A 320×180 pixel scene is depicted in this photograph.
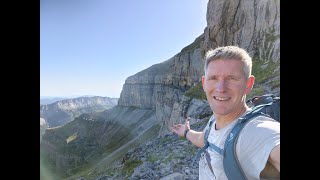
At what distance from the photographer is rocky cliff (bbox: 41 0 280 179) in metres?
30.0

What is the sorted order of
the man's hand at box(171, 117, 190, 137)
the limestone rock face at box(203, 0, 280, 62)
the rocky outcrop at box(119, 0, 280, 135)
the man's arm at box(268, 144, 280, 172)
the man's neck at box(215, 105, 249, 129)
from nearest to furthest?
the man's arm at box(268, 144, 280, 172), the man's neck at box(215, 105, 249, 129), the man's hand at box(171, 117, 190, 137), the rocky outcrop at box(119, 0, 280, 135), the limestone rock face at box(203, 0, 280, 62)

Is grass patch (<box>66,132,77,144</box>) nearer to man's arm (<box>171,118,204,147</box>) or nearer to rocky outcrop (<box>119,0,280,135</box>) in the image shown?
rocky outcrop (<box>119,0,280,135</box>)

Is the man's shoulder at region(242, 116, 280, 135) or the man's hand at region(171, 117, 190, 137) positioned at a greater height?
the man's shoulder at region(242, 116, 280, 135)

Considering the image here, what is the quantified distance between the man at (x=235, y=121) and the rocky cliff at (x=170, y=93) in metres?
7.51

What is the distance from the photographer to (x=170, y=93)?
98.0 metres

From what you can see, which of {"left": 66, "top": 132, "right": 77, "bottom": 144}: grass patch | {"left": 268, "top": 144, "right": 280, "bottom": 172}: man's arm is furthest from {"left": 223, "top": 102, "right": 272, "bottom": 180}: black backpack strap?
{"left": 66, "top": 132, "right": 77, "bottom": 144}: grass patch

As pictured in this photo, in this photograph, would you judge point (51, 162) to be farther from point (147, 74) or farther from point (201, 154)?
point (201, 154)

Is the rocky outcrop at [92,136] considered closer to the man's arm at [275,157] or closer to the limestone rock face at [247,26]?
the limestone rock face at [247,26]

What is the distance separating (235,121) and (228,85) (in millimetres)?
352

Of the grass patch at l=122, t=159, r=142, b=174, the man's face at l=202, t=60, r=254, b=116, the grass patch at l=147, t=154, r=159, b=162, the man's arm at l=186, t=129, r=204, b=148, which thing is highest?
the man's face at l=202, t=60, r=254, b=116

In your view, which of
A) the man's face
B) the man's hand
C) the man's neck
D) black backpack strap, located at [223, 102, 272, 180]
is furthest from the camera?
the man's hand
